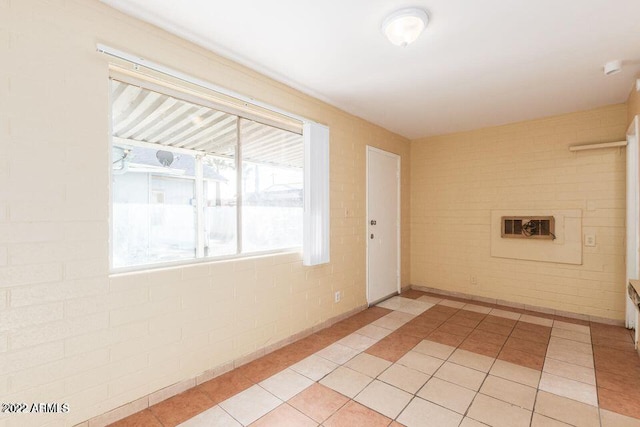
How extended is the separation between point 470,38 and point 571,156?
2767 mm

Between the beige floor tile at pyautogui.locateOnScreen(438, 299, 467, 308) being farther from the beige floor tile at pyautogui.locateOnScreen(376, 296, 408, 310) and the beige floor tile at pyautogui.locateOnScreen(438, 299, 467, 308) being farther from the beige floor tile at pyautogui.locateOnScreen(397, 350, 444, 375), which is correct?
the beige floor tile at pyautogui.locateOnScreen(397, 350, 444, 375)

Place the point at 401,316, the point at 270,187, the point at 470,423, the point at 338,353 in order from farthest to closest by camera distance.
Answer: the point at 401,316 → the point at 270,187 → the point at 338,353 → the point at 470,423

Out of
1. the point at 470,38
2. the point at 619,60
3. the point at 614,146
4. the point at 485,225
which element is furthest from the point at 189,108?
the point at 614,146

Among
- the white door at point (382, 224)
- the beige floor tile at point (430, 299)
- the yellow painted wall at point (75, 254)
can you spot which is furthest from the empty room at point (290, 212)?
the beige floor tile at point (430, 299)

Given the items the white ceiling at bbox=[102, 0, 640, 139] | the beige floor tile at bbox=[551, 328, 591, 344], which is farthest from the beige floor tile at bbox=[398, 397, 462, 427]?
the white ceiling at bbox=[102, 0, 640, 139]

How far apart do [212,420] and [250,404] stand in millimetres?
270

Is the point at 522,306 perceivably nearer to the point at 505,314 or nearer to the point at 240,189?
the point at 505,314

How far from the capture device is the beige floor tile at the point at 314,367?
254 cm

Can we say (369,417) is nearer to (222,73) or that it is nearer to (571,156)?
(222,73)

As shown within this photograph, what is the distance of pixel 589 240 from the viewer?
3.80 m

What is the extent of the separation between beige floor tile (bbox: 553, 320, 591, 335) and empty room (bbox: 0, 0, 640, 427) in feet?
0.40

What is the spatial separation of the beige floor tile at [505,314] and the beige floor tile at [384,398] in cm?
246

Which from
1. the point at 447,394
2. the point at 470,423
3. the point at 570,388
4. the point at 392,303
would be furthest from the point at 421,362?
the point at 392,303

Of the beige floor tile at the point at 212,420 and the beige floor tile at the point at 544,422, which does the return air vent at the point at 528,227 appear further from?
the beige floor tile at the point at 212,420
